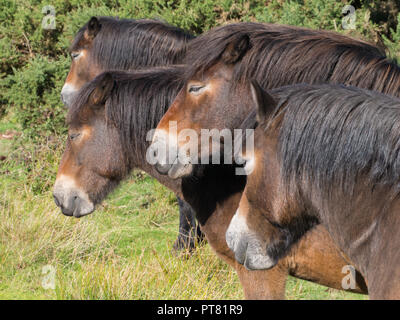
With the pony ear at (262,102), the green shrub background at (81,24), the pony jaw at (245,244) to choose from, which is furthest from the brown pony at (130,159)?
the green shrub background at (81,24)

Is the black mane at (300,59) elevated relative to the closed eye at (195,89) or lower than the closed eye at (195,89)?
elevated

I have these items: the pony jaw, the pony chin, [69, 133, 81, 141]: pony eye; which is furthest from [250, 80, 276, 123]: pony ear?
[69, 133, 81, 141]: pony eye

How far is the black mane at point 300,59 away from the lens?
392 centimetres

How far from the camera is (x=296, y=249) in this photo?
407 centimetres

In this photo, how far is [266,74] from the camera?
4242 mm

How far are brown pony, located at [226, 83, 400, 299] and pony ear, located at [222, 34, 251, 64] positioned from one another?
106cm

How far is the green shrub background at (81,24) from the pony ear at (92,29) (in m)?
1.90

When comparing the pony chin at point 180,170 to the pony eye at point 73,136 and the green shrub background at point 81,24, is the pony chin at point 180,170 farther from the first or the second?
the green shrub background at point 81,24

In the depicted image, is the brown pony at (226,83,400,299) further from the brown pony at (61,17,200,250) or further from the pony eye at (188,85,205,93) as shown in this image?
the brown pony at (61,17,200,250)

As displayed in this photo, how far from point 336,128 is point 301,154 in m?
0.20

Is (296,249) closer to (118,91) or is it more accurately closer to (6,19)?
(118,91)

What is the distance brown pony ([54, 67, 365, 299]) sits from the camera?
4.47 m
